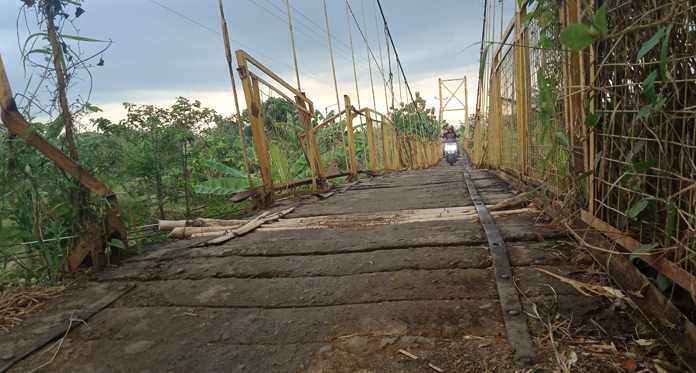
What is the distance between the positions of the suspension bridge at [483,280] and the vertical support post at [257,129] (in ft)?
5.75

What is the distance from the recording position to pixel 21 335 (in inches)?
56.5

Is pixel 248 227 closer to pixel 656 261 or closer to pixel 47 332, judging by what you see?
pixel 47 332

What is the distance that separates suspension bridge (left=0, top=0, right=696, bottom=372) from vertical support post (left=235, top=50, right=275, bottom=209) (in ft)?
5.75

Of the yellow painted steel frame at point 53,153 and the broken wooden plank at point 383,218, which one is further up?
the yellow painted steel frame at point 53,153

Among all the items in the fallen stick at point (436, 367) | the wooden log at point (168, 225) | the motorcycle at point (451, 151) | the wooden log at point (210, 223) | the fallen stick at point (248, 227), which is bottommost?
the motorcycle at point (451, 151)

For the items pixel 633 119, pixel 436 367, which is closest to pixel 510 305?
pixel 436 367

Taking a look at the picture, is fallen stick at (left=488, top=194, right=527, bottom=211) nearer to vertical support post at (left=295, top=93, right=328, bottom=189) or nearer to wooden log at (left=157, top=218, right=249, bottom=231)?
wooden log at (left=157, top=218, right=249, bottom=231)

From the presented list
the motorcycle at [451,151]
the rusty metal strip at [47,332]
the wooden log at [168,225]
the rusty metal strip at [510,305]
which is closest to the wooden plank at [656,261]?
the rusty metal strip at [510,305]

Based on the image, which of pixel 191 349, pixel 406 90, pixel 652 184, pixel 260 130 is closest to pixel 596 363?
pixel 652 184

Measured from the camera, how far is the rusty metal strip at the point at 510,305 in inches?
40.5

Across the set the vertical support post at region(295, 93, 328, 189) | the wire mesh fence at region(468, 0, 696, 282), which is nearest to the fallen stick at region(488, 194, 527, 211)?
the wire mesh fence at region(468, 0, 696, 282)

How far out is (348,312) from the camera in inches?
54.7

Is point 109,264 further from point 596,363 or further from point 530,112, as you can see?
point 530,112

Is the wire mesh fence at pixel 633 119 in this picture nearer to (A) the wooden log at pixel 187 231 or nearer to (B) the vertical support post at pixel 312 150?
(A) the wooden log at pixel 187 231
